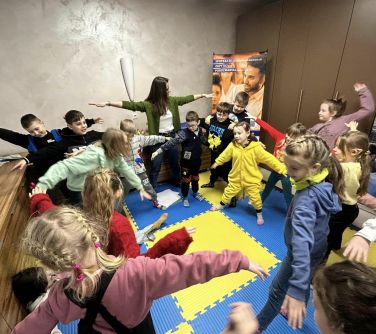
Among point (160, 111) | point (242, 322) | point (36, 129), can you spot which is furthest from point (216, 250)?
point (36, 129)

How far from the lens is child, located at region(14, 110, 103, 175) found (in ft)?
8.34

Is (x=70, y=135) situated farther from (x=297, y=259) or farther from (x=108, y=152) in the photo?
(x=297, y=259)

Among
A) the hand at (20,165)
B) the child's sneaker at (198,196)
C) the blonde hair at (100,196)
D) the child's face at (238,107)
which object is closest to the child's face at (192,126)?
the child's face at (238,107)

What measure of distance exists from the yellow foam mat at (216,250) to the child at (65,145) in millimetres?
1475

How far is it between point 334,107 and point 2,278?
12.3 feet

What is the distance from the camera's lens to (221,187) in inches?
156

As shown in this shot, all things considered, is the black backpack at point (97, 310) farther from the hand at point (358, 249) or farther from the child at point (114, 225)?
the hand at point (358, 249)

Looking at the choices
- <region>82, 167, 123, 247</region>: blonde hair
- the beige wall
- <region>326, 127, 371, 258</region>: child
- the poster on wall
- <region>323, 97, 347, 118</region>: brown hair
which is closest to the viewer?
<region>82, 167, 123, 247</region>: blonde hair

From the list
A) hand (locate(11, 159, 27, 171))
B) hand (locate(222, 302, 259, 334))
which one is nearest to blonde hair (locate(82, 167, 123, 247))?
hand (locate(222, 302, 259, 334))

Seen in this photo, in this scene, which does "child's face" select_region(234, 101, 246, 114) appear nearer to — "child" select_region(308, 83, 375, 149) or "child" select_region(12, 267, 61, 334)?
"child" select_region(308, 83, 375, 149)

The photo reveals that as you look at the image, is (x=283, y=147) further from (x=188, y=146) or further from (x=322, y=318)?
(x=322, y=318)

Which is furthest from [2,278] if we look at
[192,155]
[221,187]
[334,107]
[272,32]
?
[272,32]

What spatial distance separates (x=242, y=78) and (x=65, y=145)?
3227 millimetres

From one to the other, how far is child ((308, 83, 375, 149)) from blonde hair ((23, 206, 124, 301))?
3.08m
